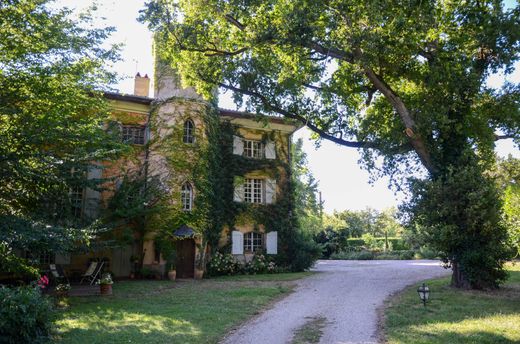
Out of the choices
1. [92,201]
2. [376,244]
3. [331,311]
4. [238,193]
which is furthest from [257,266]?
[376,244]

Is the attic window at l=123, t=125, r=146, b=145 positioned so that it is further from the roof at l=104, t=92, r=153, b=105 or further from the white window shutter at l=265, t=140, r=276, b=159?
the white window shutter at l=265, t=140, r=276, b=159

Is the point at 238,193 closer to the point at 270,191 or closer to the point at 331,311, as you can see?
the point at 270,191

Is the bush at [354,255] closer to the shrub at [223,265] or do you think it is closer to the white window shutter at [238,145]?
the shrub at [223,265]

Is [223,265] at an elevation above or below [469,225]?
below

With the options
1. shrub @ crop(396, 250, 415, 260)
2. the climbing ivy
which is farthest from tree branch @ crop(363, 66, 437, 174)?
shrub @ crop(396, 250, 415, 260)

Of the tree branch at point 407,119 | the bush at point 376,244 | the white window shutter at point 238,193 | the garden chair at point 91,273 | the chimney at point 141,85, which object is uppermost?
the chimney at point 141,85

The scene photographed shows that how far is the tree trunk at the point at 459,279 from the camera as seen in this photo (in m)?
13.2

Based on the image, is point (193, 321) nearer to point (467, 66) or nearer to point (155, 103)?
point (467, 66)

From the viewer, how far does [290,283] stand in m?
15.6

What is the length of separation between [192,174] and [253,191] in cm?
408

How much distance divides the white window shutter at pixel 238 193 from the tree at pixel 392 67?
19.9 ft

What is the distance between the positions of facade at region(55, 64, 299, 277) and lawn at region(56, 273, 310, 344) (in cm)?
420

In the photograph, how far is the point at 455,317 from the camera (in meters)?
8.79

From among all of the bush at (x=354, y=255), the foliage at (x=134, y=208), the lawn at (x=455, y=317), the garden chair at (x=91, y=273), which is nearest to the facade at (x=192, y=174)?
the foliage at (x=134, y=208)
